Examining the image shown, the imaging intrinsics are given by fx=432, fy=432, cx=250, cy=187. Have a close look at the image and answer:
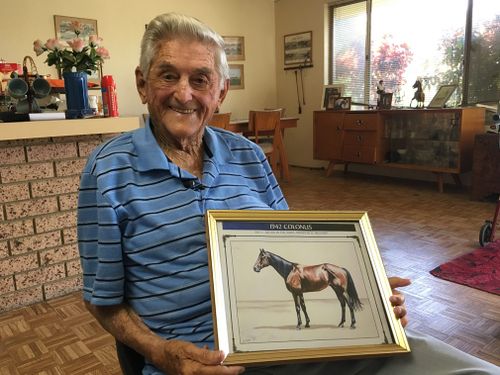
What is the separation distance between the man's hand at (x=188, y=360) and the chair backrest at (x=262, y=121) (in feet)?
13.7

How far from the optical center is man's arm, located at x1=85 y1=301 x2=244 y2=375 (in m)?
0.67

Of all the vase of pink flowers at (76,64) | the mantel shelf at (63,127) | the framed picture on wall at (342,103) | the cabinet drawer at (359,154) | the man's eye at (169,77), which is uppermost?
the vase of pink flowers at (76,64)

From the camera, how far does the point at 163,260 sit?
2.86 ft

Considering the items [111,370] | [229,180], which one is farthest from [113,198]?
[111,370]

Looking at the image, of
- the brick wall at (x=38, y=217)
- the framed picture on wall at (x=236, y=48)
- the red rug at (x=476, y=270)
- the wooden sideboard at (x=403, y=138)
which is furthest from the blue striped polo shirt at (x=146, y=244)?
the framed picture on wall at (x=236, y=48)

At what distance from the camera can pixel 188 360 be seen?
0.70 m

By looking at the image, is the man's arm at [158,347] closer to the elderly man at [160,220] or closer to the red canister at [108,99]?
the elderly man at [160,220]

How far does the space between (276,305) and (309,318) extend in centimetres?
6

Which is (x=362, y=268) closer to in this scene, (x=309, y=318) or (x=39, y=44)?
(x=309, y=318)

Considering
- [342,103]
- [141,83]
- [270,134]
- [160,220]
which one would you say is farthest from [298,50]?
[160,220]

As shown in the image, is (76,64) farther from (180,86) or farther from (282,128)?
(282,128)

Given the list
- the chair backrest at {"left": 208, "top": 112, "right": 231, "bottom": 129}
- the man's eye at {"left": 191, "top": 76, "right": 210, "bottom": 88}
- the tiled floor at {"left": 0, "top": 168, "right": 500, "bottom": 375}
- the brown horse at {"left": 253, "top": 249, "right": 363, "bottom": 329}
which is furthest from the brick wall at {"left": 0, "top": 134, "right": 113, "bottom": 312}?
the chair backrest at {"left": 208, "top": 112, "right": 231, "bottom": 129}

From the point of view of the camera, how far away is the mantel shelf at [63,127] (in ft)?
6.51

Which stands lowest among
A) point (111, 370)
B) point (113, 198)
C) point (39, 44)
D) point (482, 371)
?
point (111, 370)
